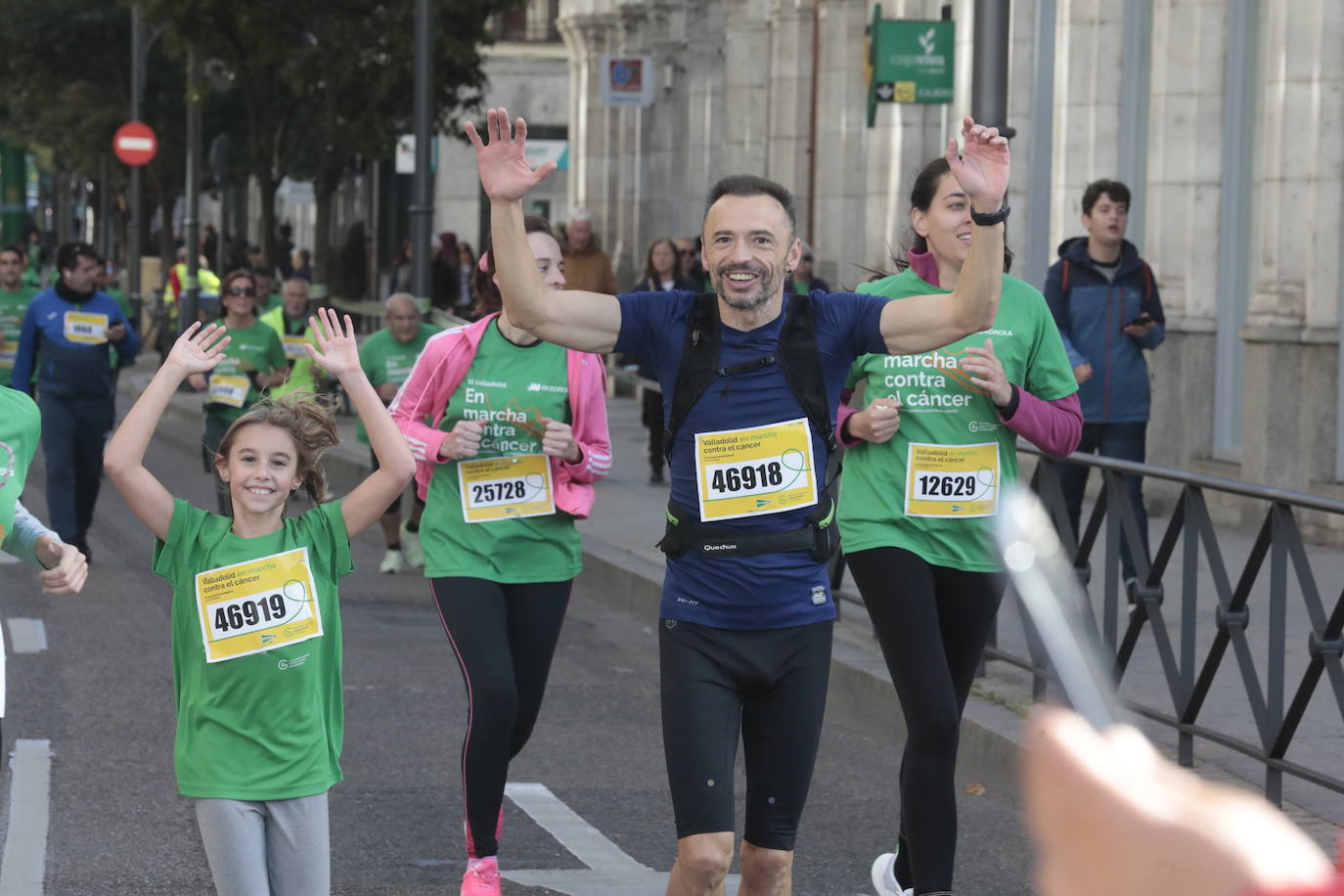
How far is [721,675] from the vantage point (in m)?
4.45

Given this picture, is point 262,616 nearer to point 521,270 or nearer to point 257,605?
point 257,605

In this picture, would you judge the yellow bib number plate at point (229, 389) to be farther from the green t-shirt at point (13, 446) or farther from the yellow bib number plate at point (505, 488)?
the green t-shirt at point (13, 446)

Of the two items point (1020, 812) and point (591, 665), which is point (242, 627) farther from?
point (591, 665)

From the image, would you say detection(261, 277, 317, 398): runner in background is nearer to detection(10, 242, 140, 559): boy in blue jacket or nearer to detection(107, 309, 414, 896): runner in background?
detection(10, 242, 140, 559): boy in blue jacket

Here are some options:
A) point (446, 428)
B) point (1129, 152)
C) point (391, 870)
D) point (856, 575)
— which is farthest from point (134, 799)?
point (1129, 152)

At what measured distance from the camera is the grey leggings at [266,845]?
4.24 meters

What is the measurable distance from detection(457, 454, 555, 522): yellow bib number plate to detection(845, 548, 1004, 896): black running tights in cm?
102

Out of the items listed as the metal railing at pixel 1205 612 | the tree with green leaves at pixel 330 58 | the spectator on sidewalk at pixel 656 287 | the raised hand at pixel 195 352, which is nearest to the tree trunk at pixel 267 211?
the tree with green leaves at pixel 330 58

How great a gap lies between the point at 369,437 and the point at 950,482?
1433 millimetres

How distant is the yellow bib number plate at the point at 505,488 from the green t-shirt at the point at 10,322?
10177mm

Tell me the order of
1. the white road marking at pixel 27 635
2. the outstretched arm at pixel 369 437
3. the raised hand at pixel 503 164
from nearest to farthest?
the raised hand at pixel 503 164 < the outstretched arm at pixel 369 437 < the white road marking at pixel 27 635

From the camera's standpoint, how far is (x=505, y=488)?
19.4 ft

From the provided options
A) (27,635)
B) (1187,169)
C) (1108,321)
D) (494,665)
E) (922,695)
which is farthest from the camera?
(1187,169)

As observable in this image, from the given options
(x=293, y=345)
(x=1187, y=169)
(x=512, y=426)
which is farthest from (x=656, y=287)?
(x=512, y=426)
